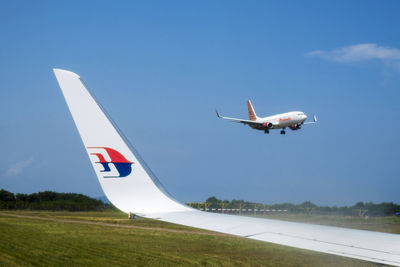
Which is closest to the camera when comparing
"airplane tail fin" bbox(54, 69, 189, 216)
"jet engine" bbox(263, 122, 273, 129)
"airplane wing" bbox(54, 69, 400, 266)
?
"airplane wing" bbox(54, 69, 400, 266)

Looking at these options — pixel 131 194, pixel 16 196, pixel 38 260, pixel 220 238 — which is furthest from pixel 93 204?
pixel 131 194

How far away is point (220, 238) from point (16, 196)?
45914 mm

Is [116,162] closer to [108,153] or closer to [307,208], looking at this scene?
[108,153]

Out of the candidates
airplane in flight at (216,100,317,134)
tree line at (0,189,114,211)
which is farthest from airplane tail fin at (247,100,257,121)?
tree line at (0,189,114,211)

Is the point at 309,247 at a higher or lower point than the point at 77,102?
lower

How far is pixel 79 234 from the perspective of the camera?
96.2 ft

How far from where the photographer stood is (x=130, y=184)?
4828 millimetres

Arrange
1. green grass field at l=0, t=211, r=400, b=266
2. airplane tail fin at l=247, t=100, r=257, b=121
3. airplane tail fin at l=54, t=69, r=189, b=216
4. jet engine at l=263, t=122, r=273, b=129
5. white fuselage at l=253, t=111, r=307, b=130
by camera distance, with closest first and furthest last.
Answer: airplane tail fin at l=54, t=69, r=189, b=216 < green grass field at l=0, t=211, r=400, b=266 < jet engine at l=263, t=122, r=273, b=129 < white fuselage at l=253, t=111, r=307, b=130 < airplane tail fin at l=247, t=100, r=257, b=121

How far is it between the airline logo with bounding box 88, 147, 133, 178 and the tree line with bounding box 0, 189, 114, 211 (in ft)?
186

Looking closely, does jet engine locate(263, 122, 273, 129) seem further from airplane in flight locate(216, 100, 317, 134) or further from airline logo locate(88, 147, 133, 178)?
airline logo locate(88, 147, 133, 178)

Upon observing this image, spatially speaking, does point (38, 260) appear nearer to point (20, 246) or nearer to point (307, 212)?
point (20, 246)

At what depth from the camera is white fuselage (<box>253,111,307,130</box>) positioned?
4628cm

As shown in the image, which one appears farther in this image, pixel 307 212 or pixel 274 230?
pixel 307 212

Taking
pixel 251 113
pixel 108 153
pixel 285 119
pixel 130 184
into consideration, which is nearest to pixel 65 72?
pixel 108 153
